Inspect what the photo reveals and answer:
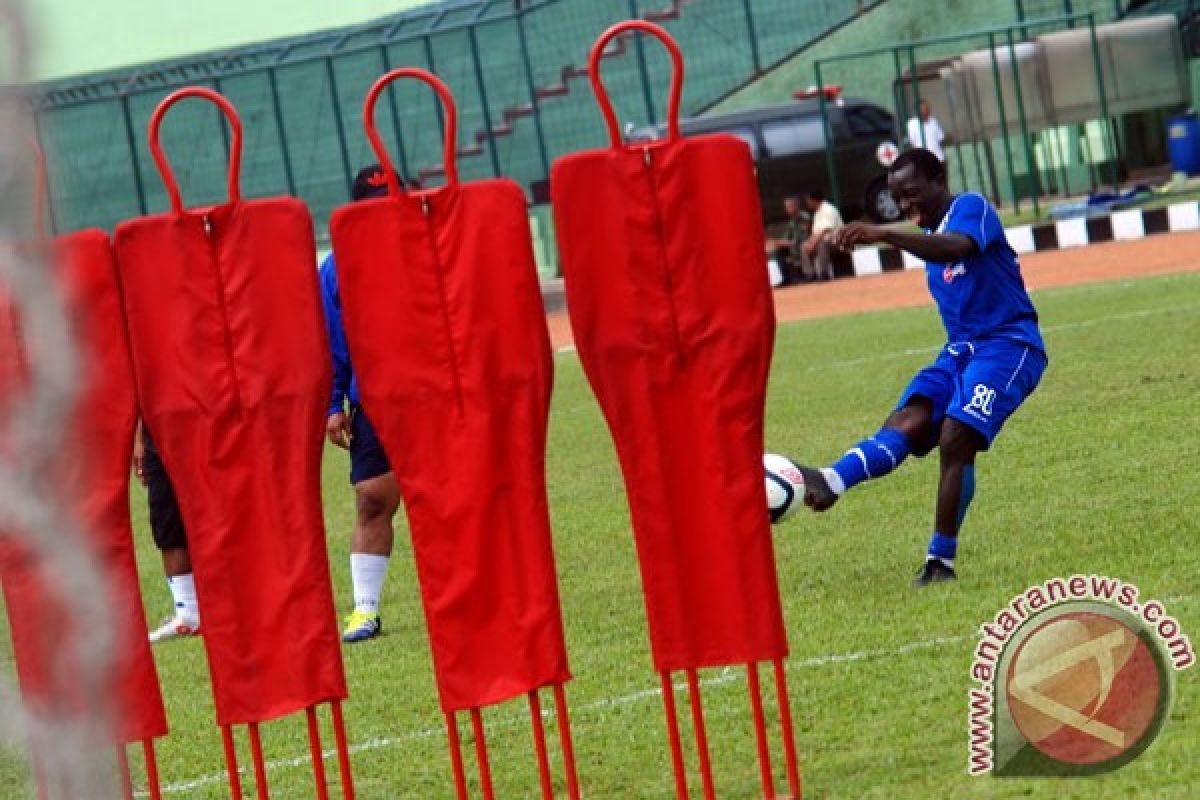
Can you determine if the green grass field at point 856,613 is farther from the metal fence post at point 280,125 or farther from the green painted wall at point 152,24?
the metal fence post at point 280,125

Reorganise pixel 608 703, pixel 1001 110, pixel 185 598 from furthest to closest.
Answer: pixel 1001 110 < pixel 185 598 < pixel 608 703

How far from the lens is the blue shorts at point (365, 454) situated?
971cm

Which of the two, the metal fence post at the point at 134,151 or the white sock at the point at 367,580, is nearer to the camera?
the white sock at the point at 367,580

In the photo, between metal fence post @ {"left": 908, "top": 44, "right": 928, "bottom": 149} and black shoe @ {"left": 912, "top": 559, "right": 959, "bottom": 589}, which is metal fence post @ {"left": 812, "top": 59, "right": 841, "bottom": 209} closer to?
metal fence post @ {"left": 908, "top": 44, "right": 928, "bottom": 149}

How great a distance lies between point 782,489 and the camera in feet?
28.3

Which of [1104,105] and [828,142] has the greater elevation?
[828,142]

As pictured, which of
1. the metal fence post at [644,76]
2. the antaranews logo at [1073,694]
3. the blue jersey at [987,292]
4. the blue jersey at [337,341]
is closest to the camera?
the antaranews logo at [1073,694]

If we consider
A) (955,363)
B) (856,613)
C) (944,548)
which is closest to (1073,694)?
(856,613)

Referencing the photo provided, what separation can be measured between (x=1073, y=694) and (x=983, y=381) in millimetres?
3408

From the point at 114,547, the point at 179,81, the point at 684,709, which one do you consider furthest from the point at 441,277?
the point at 179,81

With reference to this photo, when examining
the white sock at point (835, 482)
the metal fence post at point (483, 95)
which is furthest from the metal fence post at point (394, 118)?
the white sock at point (835, 482)

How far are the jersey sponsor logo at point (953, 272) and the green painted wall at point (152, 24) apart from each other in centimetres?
316

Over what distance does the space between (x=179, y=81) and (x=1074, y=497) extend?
1104 inches

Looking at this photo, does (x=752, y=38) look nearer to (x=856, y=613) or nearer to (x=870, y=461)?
(x=870, y=461)
